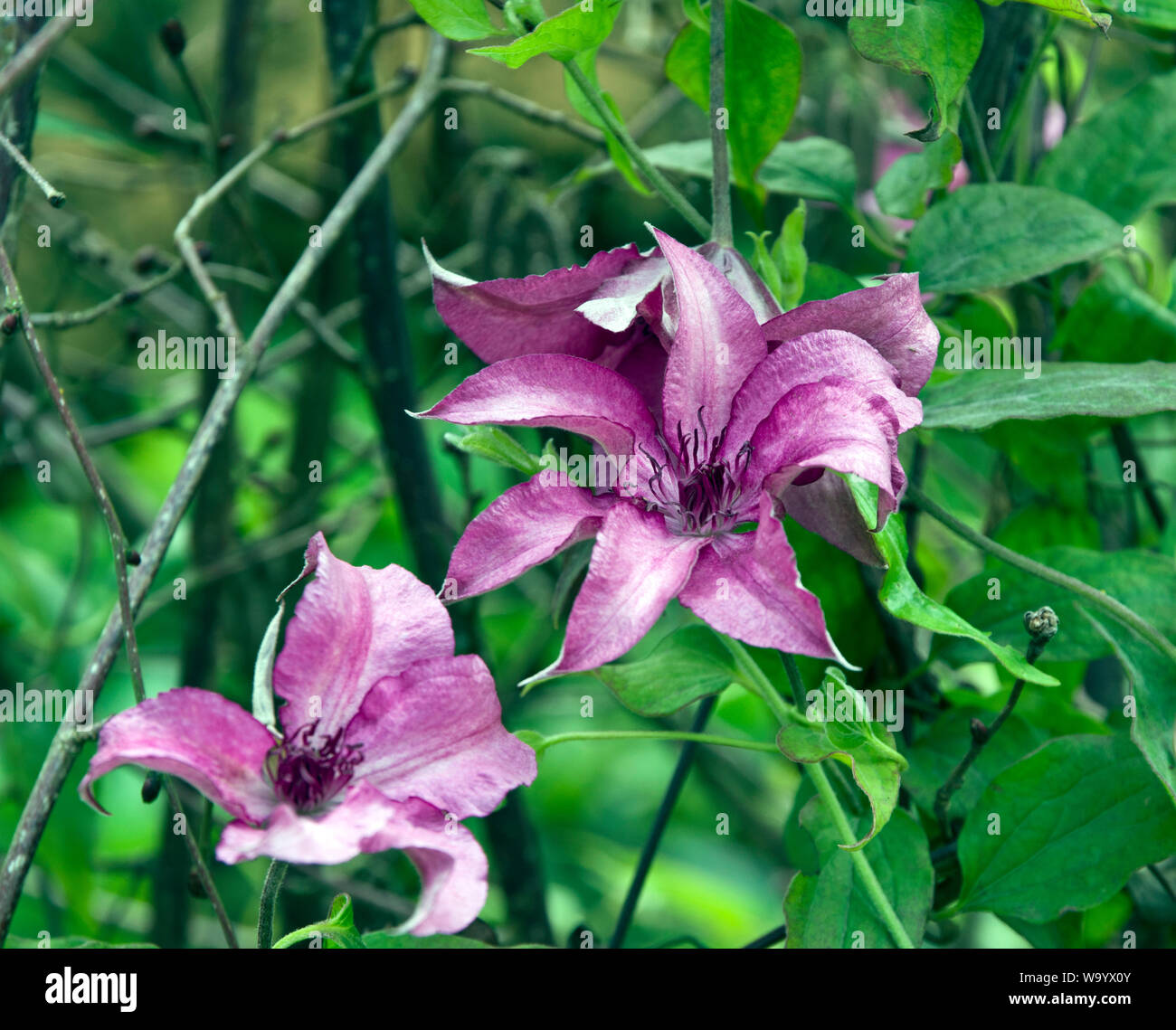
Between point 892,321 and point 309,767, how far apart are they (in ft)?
0.99

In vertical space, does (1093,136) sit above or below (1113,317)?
above

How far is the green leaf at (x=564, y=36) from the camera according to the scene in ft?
1.62

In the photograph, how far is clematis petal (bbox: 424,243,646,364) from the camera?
1.67ft

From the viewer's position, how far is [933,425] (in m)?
0.57

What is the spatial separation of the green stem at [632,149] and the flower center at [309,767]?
30 centimetres

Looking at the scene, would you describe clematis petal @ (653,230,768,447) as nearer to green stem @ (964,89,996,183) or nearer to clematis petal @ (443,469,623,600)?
clematis petal @ (443,469,623,600)

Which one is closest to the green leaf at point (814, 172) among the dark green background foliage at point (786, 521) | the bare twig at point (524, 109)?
the dark green background foliage at point (786, 521)

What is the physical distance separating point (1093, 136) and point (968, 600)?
315mm

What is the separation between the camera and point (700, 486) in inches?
19.9

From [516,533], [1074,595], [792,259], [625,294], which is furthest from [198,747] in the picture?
[1074,595]

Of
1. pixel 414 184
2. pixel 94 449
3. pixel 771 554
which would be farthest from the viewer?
pixel 414 184

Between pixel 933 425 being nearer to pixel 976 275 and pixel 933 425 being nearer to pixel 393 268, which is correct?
pixel 976 275

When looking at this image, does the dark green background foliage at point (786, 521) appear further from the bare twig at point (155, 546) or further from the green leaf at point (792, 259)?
the bare twig at point (155, 546)
